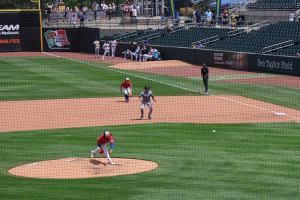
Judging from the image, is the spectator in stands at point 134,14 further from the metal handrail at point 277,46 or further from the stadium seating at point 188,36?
the metal handrail at point 277,46

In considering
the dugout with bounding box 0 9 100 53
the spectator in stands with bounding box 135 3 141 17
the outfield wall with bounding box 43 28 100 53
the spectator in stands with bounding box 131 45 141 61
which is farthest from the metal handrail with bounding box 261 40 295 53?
the spectator in stands with bounding box 135 3 141 17

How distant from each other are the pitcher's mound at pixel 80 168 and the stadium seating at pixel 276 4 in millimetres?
32605

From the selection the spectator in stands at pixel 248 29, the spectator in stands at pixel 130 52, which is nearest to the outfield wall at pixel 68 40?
the spectator in stands at pixel 130 52

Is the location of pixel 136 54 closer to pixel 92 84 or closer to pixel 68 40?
pixel 68 40

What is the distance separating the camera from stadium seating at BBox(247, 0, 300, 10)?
5219 cm

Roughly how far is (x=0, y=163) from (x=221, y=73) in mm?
24276

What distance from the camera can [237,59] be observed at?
149 feet

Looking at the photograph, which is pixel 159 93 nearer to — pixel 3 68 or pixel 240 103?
pixel 240 103

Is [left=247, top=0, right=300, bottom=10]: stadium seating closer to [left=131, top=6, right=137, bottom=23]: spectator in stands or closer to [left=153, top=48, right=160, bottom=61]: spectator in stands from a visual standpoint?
[left=153, top=48, right=160, bottom=61]: spectator in stands

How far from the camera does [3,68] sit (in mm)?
49656

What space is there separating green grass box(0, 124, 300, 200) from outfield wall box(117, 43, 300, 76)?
1391 cm

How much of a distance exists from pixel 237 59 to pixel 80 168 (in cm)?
2560

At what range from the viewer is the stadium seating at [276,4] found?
171 feet

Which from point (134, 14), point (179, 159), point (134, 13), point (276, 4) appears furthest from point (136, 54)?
point (179, 159)
